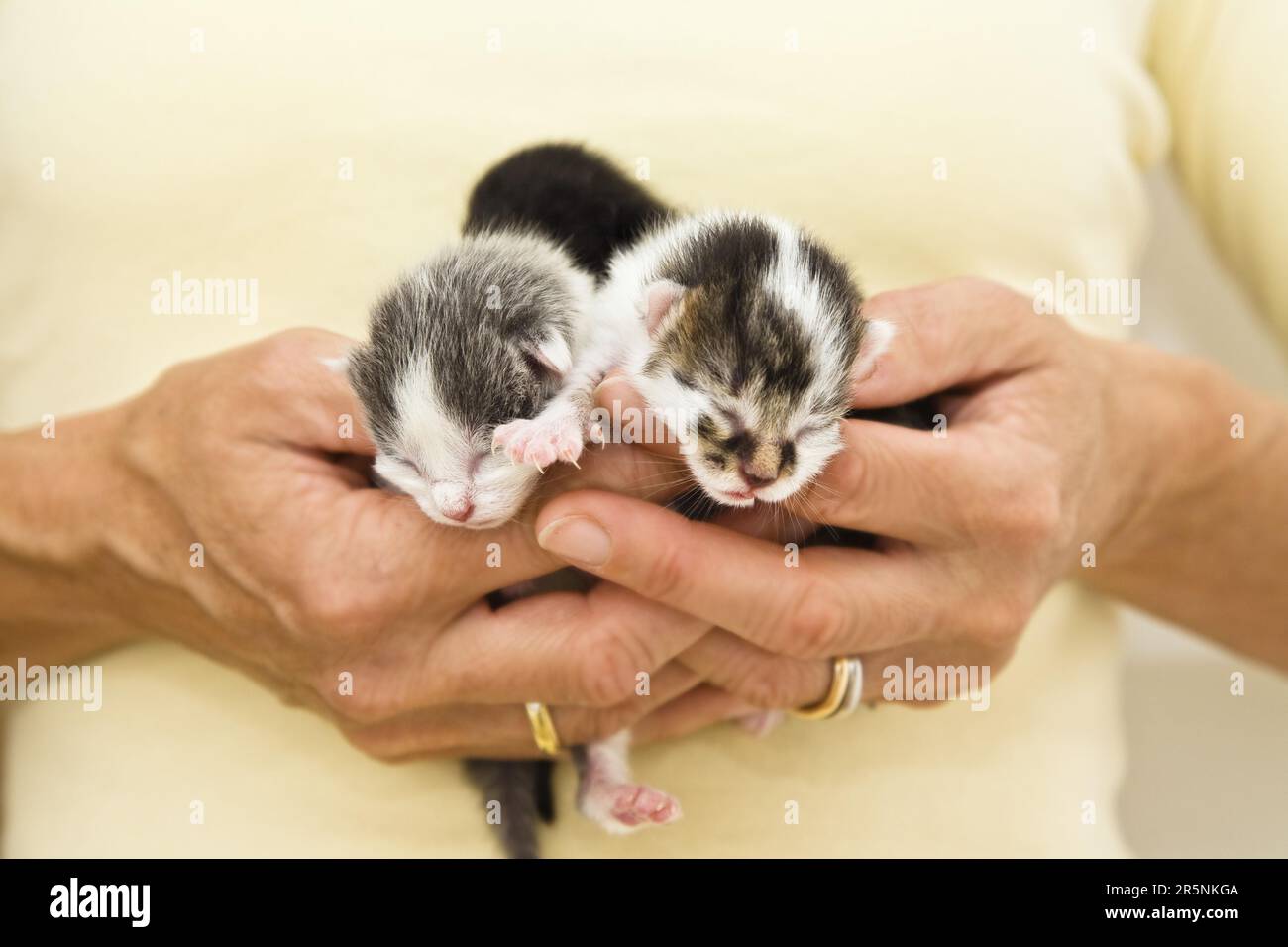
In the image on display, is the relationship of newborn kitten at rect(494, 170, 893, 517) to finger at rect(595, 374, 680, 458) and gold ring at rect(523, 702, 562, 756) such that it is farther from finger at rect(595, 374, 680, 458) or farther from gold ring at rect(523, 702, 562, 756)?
gold ring at rect(523, 702, 562, 756)

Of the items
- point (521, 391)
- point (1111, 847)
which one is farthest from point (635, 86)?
point (1111, 847)

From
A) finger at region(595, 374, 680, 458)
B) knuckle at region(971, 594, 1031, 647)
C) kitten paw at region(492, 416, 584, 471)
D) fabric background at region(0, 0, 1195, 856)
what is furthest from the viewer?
fabric background at region(0, 0, 1195, 856)

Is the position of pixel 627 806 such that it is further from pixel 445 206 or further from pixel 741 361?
pixel 445 206

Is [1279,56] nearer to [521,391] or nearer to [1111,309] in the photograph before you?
[1111,309]

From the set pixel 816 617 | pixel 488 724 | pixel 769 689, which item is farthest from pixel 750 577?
pixel 488 724

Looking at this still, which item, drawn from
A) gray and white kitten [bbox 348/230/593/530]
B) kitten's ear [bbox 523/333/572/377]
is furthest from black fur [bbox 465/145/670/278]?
kitten's ear [bbox 523/333/572/377]

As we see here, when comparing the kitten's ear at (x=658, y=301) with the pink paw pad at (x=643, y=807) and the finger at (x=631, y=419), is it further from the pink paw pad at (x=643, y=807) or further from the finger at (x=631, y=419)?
the pink paw pad at (x=643, y=807)
